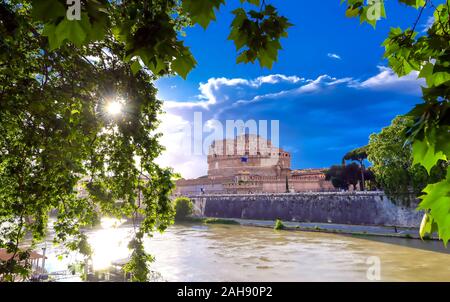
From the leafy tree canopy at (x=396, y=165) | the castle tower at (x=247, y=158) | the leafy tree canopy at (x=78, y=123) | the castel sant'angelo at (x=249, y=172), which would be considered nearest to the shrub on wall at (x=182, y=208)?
the castel sant'angelo at (x=249, y=172)

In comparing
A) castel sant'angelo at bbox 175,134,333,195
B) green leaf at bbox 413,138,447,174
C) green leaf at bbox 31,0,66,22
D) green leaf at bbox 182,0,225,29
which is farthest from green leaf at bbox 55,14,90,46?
castel sant'angelo at bbox 175,134,333,195

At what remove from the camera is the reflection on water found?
14.6m

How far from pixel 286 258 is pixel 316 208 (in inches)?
623

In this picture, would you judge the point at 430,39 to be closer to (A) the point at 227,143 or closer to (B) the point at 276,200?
(B) the point at 276,200

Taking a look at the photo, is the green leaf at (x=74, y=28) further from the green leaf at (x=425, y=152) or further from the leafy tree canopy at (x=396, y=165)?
the leafy tree canopy at (x=396, y=165)

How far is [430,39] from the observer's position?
193cm

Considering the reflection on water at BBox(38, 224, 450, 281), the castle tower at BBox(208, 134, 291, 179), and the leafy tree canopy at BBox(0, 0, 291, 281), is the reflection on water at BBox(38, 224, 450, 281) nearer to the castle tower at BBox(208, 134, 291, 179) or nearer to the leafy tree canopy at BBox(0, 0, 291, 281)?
the leafy tree canopy at BBox(0, 0, 291, 281)

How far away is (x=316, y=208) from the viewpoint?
32.7 meters

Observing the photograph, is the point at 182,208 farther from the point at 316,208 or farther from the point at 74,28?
the point at 74,28

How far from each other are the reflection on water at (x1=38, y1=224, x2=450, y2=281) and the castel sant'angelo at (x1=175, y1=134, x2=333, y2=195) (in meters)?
18.8

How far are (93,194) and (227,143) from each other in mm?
55046

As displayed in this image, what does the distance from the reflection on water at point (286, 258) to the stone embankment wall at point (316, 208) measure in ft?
17.4

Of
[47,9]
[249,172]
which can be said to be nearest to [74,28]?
[47,9]
